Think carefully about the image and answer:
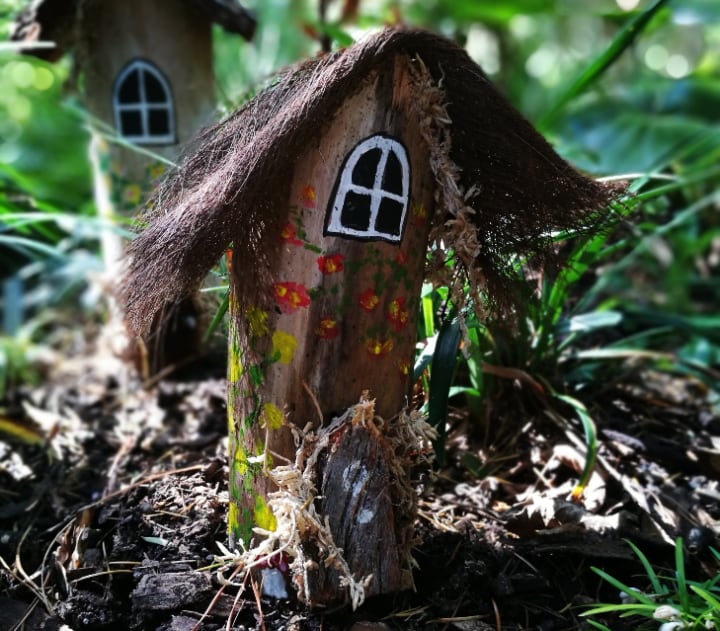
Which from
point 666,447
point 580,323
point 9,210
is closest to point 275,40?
point 9,210

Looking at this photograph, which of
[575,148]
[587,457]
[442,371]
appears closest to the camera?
[442,371]

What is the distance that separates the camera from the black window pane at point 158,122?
2.20m

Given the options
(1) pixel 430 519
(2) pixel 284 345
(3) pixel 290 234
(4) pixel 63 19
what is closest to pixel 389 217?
(3) pixel 290 234

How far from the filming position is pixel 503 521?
4.59 feet

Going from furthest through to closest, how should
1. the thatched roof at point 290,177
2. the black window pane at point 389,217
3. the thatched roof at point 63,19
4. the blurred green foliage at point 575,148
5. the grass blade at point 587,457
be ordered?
the thatched roof at point 63,19 → the blurred green foliage at point 575,148 → the grass blade at point 587,457 → the black window pane at point 389,217 → the thatched roof at point 290,177

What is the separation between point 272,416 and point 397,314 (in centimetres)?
28

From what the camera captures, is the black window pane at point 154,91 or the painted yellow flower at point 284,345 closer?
the painted yellow flower at point 284,345

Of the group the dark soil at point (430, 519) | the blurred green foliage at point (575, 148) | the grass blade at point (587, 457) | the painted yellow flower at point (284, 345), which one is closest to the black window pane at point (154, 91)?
the blurred green foliage at point (575, 148)

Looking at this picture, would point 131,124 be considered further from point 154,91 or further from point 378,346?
point 378,346

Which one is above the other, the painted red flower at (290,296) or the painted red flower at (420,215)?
the painted red flower at (420,215)

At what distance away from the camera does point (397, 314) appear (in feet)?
3.79

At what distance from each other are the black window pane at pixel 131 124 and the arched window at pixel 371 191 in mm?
1380

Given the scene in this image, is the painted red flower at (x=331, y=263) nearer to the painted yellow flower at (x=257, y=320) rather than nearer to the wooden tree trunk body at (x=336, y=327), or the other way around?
the wooden tree trunk body at (x=336, y=327)

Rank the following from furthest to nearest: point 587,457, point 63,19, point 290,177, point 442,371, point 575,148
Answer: point 575,148, point 63,19, point 587,457, point 442,371, point 290,177
